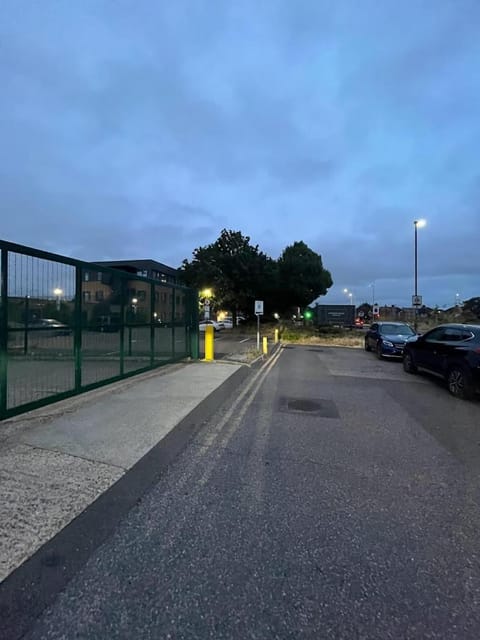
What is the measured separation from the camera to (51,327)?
6.07m

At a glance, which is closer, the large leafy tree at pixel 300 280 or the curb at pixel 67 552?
the curb at pixel 67 552

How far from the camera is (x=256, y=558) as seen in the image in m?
2.65

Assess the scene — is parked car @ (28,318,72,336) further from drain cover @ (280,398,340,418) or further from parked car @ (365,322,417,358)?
parked car @ (365,322,417,358)

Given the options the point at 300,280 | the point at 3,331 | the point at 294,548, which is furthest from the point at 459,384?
the point at 300,280

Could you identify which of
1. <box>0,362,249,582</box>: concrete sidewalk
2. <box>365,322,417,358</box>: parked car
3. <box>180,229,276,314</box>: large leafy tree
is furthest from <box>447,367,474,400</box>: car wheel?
<box>180,229,276,314</box>: large leafy tree

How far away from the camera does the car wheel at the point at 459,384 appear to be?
8.15 m

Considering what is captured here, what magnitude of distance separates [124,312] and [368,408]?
5.52 metres

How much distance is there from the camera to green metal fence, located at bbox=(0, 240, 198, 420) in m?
5.27

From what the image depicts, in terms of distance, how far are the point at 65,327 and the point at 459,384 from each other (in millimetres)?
8150

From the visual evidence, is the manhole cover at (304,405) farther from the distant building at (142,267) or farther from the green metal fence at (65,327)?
the distant building at (142,267)

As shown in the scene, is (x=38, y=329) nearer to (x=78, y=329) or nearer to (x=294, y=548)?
(x=78, y=329)

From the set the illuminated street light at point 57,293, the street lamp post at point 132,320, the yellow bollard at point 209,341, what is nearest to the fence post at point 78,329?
the illuminated street light at point 57,293

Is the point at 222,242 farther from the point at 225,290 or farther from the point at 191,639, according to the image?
the point at 191,639

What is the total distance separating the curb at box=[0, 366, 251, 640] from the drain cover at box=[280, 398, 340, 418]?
304 centimetres
